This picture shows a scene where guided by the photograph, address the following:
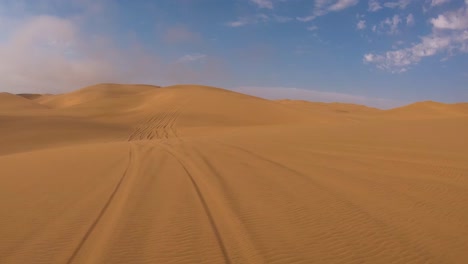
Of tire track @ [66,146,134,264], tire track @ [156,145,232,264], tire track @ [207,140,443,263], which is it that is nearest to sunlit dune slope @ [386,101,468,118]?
tire track @ [207,140,443,263]

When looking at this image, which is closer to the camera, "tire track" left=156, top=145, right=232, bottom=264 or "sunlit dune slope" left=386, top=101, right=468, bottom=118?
"tire track" left=156, top=145, right=232, bottom=264

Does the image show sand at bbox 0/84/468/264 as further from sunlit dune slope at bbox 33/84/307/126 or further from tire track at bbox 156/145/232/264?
sunlit dune slope at bbox 33/84/307/126

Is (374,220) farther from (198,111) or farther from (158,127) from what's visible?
(198,111)

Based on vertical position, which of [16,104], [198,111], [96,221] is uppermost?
[16,104]

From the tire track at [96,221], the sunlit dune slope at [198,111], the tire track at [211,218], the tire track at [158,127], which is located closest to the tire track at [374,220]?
the tire track at [211,218]

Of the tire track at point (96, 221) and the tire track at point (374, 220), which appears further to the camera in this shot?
the tire track at point (96, 221)

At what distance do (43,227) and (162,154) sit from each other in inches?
281

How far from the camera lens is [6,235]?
4875 millimetres

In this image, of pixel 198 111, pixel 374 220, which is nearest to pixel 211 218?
pixel 374 220

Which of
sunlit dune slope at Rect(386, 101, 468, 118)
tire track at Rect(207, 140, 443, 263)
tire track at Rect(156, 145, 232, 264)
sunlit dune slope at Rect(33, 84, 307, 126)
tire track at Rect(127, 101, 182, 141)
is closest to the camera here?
tire track at Rect(207, 140, 443, 263)

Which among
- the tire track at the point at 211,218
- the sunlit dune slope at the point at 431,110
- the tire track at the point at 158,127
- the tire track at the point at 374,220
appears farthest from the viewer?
the sunlit dune slope at the point at 431,110

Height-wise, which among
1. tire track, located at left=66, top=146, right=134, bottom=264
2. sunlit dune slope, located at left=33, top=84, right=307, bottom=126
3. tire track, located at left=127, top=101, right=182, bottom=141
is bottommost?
tire track, located at left=66, top=146, right=134, bottom=264

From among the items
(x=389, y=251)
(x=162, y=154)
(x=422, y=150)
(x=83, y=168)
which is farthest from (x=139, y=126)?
(x=389, y=251)

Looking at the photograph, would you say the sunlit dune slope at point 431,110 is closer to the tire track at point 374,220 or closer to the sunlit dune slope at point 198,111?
the sunlit dune slope at point 198,111
